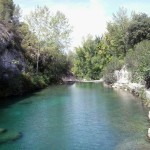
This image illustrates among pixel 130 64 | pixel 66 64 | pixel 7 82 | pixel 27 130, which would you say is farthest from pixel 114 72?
Result: pixel 27 130

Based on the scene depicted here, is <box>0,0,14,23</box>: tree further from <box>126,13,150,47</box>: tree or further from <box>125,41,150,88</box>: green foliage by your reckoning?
<box>125,41,150,88</box>: green foliage

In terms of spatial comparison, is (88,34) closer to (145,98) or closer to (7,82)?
(7,82)

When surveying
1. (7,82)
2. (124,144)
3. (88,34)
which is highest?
(88,34)

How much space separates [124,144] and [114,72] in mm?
35765

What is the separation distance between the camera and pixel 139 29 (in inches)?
2061

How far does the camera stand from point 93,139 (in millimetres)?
18328

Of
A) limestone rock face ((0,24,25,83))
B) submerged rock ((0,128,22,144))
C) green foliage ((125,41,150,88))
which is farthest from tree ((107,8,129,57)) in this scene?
submerged rock ((0,128,22,144))

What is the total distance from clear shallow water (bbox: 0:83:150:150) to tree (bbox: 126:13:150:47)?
21.4 meters

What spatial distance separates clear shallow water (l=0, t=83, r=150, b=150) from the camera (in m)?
17.3

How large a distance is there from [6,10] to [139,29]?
2119 centimetres

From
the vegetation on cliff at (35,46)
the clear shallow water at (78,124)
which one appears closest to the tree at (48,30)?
the vegetation on cliff at (35,46)

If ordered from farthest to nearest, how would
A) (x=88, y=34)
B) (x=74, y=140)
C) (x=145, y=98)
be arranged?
(x=88, y=34) < (x=145, y=98) < (x=74, y=140)

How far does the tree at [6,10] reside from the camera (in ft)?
182

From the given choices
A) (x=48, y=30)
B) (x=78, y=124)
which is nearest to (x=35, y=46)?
(x=48, y=30)
